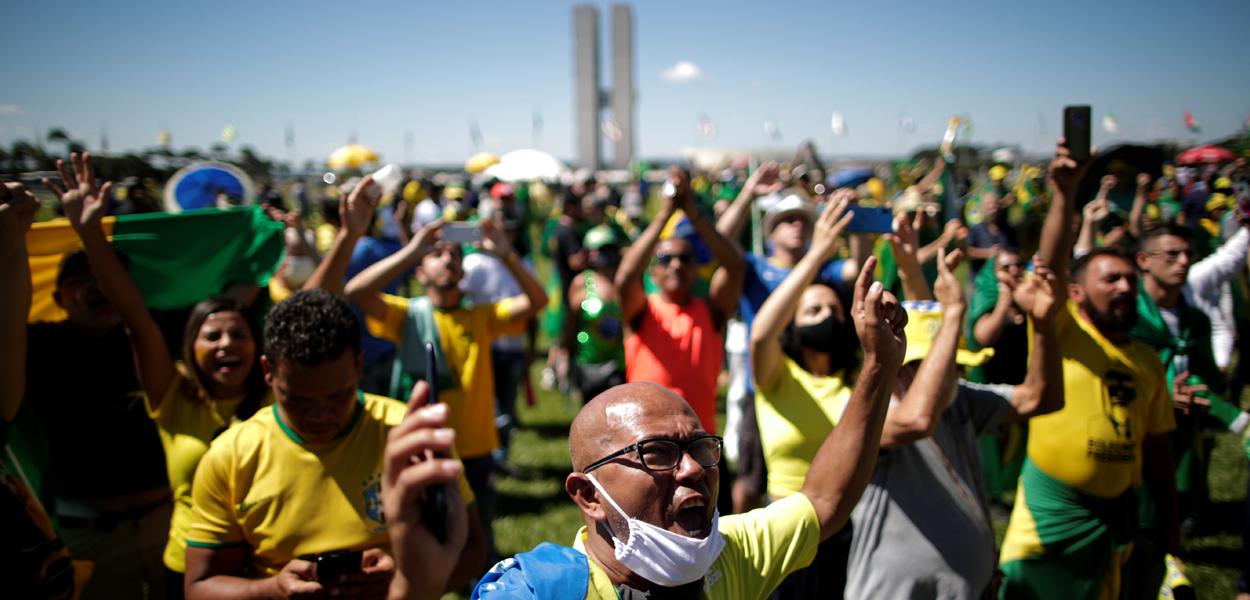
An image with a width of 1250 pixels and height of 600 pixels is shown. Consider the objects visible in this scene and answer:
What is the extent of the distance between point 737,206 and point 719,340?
851mm

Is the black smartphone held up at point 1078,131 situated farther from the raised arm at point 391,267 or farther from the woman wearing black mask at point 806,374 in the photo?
the raised arm at point 391,267

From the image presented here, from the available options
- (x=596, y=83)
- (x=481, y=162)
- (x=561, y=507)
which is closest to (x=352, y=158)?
(x=481, y=162)

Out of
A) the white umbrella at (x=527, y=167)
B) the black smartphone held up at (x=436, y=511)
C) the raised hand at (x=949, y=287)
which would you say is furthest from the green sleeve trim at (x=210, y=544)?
the white umbrella at (x=527, y=167)

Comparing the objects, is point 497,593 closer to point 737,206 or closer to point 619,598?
point 619,598

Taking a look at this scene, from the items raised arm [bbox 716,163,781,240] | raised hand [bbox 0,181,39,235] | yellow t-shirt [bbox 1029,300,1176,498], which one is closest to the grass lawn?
yellow t-shirt [bbox 1029,300,1176,498]

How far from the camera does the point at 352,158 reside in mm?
16766

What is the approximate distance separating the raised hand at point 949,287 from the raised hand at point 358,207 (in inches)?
96.5

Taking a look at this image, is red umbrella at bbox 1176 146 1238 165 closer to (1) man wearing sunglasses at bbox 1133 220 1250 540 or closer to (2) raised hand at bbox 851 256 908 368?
(1) man wearing sunglasses at bbox 1133 220 1250 540

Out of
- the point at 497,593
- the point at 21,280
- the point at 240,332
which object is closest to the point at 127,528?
the point at 240,332

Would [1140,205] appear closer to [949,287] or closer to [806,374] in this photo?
[949,287]

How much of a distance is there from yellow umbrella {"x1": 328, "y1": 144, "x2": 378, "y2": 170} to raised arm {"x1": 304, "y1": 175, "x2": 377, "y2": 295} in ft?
47.0

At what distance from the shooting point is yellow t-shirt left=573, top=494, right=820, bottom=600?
1.85 metres

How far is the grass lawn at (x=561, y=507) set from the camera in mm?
4576

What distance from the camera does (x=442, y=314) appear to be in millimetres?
4219
